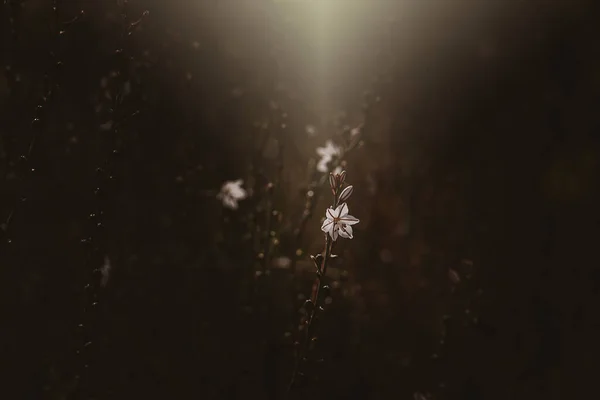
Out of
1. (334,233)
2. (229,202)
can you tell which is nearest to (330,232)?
(334,233)

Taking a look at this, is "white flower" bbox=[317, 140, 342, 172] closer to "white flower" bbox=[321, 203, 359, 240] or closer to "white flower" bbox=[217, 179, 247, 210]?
"white flower" bbox=[217, 179, 247, 210]

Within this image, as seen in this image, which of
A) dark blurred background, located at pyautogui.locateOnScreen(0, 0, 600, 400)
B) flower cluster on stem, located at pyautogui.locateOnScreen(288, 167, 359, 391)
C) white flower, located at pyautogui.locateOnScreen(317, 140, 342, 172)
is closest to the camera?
flower cluster on stem, located at pyautogui.locateOnScreen(288, 167, 359, 391)

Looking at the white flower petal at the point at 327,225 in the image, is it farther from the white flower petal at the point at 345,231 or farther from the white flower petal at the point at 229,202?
the white flower petal at the point at 229,202

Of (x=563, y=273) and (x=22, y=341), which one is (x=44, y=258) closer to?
(x=22, y=341)

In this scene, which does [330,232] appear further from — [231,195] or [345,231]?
[231,195]

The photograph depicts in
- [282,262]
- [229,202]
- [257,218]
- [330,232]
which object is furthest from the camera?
[282,262]

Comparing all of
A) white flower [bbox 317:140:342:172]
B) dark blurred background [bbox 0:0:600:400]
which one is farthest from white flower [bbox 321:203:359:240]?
white flower [bbox 317:140:342:172]
